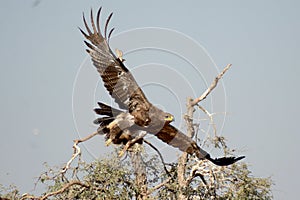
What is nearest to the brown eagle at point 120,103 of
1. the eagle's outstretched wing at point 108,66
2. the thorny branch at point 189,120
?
the eagle's outstretched wing at point 108,66

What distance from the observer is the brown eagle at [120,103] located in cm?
861

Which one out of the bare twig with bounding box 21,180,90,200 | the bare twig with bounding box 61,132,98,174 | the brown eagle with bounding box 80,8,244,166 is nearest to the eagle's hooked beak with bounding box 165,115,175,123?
the brown eagle with bounding box 80,8,244,166

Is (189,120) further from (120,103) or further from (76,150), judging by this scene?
(76,150)

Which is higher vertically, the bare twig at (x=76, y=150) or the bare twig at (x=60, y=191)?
the bare twig at (x=76, y=150)

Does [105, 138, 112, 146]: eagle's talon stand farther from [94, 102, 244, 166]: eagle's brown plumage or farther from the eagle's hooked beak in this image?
the eagle's hooked beak

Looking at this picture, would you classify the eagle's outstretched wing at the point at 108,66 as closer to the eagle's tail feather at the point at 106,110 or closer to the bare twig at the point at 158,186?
the eagle's tail feather at the point at 106,110

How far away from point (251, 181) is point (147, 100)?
268 cm

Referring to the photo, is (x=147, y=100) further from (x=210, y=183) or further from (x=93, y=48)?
(x=210, y=183)

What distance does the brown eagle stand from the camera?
861 cm

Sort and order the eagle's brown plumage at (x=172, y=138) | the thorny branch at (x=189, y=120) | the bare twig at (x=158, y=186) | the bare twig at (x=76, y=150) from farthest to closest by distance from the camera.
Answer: the thorny branch at (x=189, y=120) → the bare twig at (x=158, y=186) → the eagle's brown plumage at (x=172, y=138) → the bare twig at (x=76, y=150)

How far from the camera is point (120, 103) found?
889cm

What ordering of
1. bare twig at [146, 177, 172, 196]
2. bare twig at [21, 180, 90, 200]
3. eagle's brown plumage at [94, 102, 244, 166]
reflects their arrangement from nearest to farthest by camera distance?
bare twig at [21, 180, 90, 200] → eagle's brown plumage at [94, 102, 244, 166] → bare twig at [146, 177, 172, 196]

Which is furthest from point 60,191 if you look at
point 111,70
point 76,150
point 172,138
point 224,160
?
point 224,160

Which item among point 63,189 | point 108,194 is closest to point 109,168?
point 108,194
